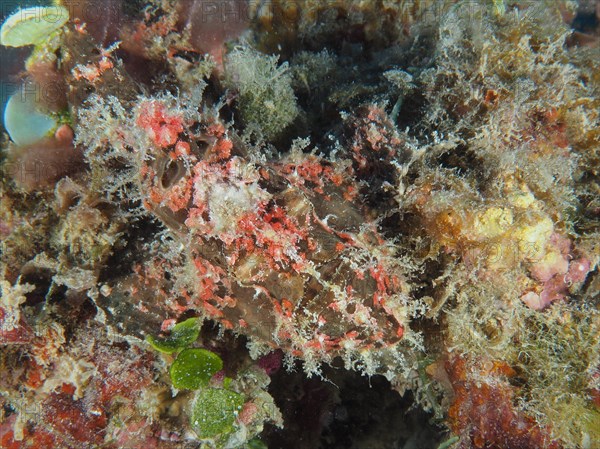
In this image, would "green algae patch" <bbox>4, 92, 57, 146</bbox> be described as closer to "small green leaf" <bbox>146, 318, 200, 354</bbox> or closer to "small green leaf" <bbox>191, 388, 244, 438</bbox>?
"small green leaf" <bbox>146, 318, 200, 354</bbox>

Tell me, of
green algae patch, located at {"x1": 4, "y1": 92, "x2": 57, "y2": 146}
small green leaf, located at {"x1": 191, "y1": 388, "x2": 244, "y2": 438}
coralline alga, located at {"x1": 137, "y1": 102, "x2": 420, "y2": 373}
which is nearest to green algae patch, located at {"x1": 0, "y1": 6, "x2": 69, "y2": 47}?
green algae patch, located at {"x1": 4, "y1": 92, "x2": 57, "y2": 146}

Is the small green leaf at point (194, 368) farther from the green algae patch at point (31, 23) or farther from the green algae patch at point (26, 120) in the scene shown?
the green algae patch at point (31, 23)

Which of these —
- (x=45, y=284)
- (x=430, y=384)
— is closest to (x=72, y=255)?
(x=45, y=284)

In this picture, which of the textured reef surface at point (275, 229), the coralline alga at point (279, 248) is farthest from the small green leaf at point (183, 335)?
the coralline alga at point (279, 248)

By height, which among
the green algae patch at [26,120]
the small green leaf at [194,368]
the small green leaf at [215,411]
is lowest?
the small green leaf at [215,411]

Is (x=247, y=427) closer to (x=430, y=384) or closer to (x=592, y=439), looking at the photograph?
(x=430, y=384)

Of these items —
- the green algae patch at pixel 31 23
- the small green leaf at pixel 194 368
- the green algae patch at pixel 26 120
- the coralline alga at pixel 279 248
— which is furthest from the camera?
the green algae patch at pixel 26 120
